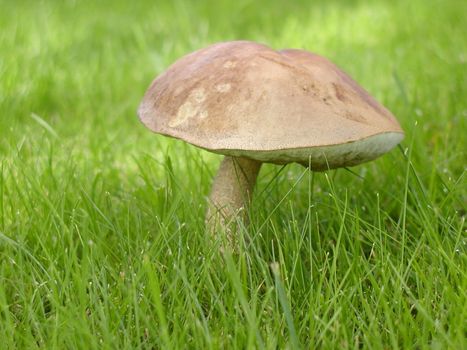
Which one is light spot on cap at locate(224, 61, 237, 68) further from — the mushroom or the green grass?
the green grass

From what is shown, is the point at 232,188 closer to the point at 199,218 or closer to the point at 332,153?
the point at 199,218

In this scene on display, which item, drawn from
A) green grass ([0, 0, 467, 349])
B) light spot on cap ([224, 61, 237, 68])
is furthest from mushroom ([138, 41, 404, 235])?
green grass ([0, 0, 467, 349])

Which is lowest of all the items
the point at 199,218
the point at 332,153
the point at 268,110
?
the point at 199,218

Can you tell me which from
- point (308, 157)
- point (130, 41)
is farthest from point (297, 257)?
point (130, 41)

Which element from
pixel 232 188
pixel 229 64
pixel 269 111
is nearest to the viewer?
pixel 269 111

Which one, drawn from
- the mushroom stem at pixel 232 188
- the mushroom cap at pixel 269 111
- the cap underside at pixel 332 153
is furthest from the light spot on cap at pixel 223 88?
the mushroom stem at pixel 232 188

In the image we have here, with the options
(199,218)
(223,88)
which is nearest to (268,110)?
(223,88)
